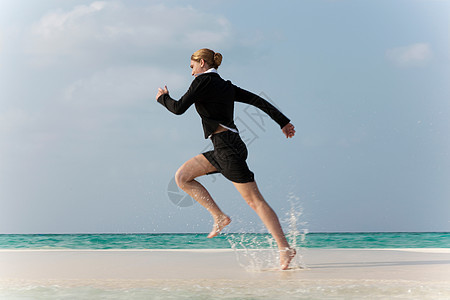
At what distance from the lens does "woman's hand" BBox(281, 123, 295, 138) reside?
404 centimetres

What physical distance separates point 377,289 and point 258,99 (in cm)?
188

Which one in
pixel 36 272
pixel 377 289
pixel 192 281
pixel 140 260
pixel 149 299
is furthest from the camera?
pixel 140 260

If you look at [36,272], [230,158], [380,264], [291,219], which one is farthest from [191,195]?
[380,264]

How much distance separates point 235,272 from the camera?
11.3ft

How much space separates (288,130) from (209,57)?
2.90ft

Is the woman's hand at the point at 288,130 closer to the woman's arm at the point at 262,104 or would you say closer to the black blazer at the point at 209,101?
the woman's arm at the point at 262,104

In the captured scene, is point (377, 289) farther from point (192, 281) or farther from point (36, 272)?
point (36, 272)

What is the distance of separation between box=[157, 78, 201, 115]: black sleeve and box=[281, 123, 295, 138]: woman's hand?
0.86 metres

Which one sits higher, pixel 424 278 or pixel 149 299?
pixel 424 278

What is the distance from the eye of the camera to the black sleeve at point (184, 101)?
11.7ft

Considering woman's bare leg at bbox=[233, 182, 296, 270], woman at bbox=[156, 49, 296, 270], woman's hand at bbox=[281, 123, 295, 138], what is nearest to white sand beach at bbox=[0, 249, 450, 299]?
woman's bare leg at bbox=[233, 182, 296, 270]

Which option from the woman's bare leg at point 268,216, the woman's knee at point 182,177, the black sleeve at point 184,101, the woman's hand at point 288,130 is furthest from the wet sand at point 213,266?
the black sleeve at point 184,101

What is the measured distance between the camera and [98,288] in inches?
110

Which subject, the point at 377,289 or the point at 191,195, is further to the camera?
the point at 191,195
